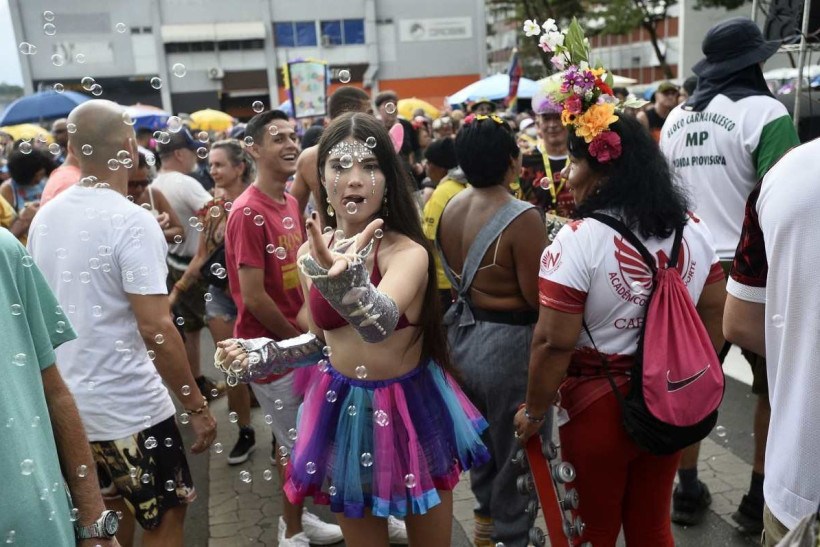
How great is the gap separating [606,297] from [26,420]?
1.68 metres

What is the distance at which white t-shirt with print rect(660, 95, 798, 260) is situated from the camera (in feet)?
10.7

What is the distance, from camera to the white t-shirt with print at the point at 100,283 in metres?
2.41

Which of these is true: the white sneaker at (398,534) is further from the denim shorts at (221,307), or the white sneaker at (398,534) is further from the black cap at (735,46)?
the black cap at (735,46)

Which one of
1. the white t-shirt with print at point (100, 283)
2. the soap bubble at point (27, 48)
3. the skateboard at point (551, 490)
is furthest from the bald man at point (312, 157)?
the skateboard at point (551, 490)

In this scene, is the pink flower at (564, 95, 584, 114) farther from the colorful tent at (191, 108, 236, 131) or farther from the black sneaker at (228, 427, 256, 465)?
the colorful tent at (191, 108, 236, 131)

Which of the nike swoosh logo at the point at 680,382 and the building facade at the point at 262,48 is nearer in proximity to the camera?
the nike swoosh logo at the point at 680,382

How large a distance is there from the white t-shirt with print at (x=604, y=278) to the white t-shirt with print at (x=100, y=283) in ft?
4.64

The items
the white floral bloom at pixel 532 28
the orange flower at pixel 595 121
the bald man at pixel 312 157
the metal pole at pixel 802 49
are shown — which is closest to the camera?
the orange flower at pixel 595 121

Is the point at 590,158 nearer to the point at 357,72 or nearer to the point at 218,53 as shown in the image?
the point at 357,72

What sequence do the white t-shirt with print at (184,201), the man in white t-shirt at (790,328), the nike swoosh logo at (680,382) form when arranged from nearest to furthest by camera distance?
the man in white t-shirt at (790,328) → the nike swoosh logo at (680,382) → the white t-shirt with print at (184,201)

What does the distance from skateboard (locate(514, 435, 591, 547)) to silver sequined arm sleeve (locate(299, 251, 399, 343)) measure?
3.07 ft

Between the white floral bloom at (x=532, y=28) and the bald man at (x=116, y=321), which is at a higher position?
the white floral bloom at (x=532, y=28)

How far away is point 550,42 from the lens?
252 centimetres

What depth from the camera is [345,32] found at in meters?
34.2
